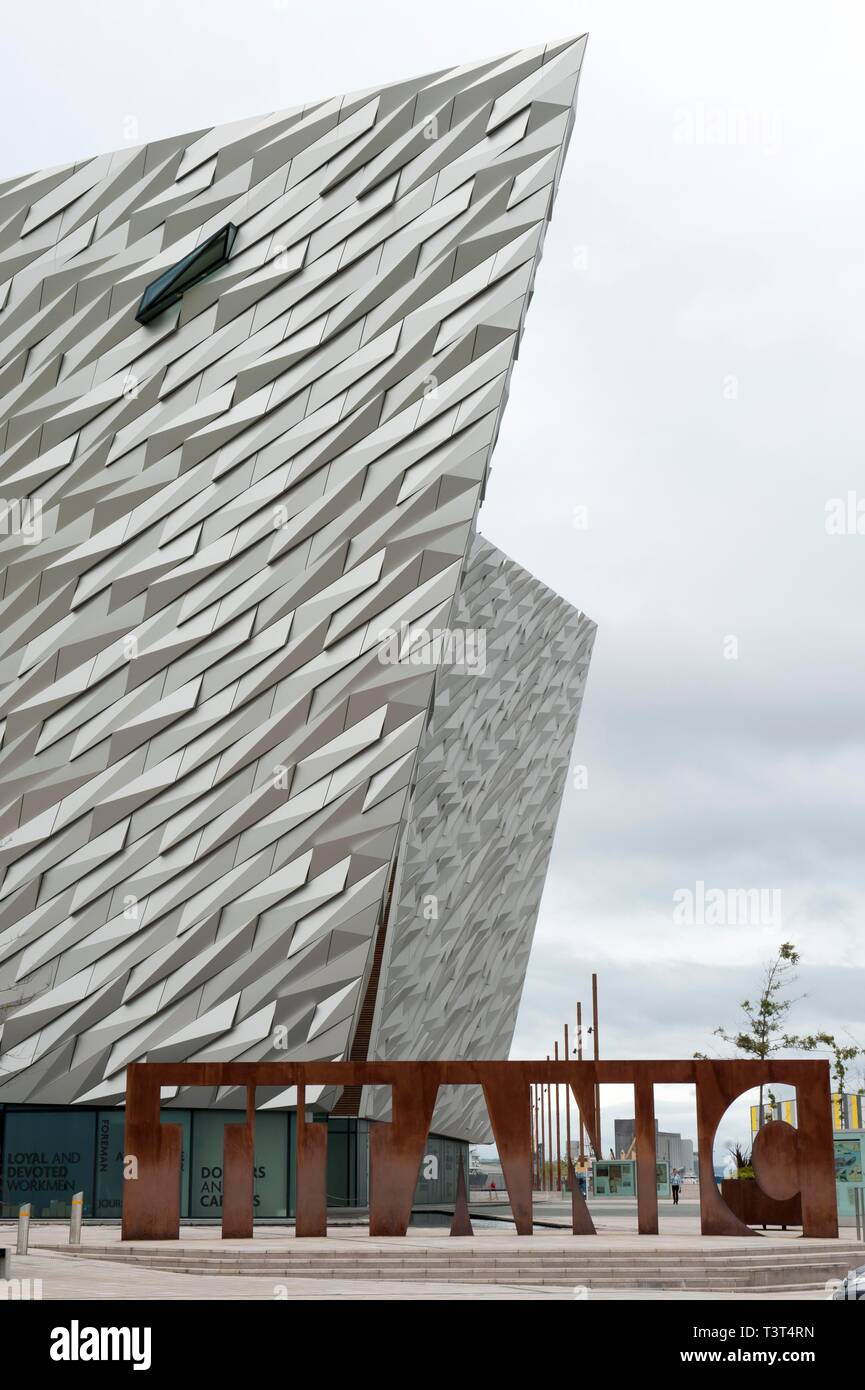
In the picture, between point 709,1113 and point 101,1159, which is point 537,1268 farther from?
point 101,1159

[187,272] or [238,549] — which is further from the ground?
[187,272]

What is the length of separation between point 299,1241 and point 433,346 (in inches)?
681

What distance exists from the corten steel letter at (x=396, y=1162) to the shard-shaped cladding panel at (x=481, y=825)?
947 centimetres

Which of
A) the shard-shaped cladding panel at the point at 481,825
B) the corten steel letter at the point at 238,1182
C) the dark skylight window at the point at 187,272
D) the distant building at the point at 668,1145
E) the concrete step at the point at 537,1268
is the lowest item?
the distant building at the point at 668,1145

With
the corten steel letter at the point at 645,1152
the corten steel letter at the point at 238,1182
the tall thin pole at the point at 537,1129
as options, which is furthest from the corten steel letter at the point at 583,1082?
the tall thin pole at the point at 537,1129

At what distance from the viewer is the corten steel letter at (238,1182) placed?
Answer: 22531 mm

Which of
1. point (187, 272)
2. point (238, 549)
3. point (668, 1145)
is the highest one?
point (187, 272)

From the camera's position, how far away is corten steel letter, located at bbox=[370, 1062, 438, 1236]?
72.5 feet

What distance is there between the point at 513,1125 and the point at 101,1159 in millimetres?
13046

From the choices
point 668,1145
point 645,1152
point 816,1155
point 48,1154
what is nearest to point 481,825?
point 48,1154

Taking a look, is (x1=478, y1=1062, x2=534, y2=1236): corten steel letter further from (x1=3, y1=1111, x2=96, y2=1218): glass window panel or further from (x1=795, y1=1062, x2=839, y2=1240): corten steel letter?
(x1=3, y1=1111, x2=96, y2=1218): glass window panel

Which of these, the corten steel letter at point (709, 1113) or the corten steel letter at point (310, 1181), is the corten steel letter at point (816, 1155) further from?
the corten steel letter at point (310, 1181)

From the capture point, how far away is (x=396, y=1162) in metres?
22.2

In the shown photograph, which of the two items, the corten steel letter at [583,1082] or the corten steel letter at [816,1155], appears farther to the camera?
the corten steel letter at [583,1082]
